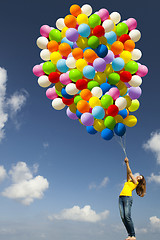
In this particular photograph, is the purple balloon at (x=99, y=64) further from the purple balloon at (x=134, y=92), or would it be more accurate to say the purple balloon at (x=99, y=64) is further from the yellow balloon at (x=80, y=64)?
the purple balloon at (x=134, y=92)

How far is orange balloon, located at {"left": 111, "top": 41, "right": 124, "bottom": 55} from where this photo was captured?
268 inches

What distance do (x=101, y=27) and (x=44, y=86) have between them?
7.82 ft

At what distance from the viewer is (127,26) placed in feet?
24.0

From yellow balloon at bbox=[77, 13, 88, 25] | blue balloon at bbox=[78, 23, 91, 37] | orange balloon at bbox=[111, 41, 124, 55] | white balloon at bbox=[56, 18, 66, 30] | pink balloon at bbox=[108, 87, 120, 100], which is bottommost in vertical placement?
pink balloon at bbox=[108, 87, 120, 100]

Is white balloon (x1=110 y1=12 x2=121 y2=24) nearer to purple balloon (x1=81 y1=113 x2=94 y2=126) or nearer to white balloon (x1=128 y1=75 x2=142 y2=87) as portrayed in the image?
white balloon (x1=128 y1=75 x2=142 y2=87)

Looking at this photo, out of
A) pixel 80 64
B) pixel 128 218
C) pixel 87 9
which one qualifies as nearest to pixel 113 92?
pixel 80 64

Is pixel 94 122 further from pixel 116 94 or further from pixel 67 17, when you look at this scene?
pixel 67 17

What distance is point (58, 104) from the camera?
25.1ft

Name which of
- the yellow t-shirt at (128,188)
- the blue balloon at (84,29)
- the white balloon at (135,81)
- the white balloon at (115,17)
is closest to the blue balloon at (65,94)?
the blue balloon at (84,29)

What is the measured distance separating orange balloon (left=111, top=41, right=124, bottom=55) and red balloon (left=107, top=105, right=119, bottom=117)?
155cm

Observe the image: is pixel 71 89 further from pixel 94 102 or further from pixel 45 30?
pixel 45 30

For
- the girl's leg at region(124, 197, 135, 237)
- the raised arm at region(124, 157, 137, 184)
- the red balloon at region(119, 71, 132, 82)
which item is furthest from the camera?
the red balloon at region(119, 71, 132, 82)

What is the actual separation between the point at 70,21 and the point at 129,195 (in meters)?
4.83

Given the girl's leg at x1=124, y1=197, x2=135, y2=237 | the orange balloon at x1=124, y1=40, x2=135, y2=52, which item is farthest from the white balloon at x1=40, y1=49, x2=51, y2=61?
the girl's leg at x1=124, y1=197, x2=135, y2=237
